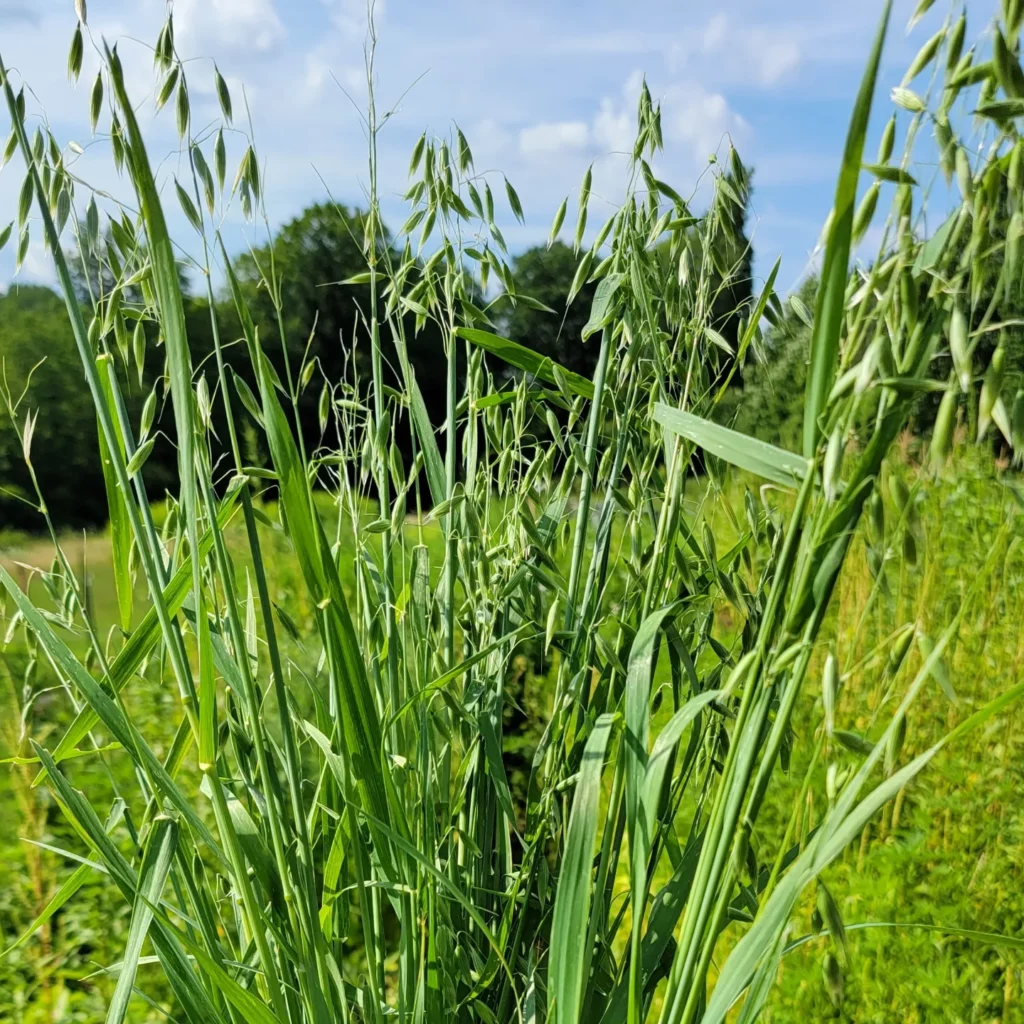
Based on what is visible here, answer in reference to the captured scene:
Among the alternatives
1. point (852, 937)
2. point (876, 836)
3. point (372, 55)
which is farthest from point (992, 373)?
point (876, 836)

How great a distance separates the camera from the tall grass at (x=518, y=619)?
529 mm

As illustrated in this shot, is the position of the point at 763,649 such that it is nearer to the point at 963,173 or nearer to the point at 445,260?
the point at 963,173

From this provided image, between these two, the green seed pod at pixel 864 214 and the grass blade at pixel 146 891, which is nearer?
the green seed pod at pixel 864 214

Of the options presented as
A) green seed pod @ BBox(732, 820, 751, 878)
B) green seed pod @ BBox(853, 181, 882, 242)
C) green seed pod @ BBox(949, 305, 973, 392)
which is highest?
green seed pod @ BBox(853, 181, 882, 242)

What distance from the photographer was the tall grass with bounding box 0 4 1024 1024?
0.53m


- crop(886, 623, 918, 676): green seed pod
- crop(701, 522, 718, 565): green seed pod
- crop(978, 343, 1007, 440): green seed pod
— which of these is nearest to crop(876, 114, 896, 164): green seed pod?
crop(978, 343, 1007, 440): green seed pod

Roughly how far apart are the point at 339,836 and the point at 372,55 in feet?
2.37

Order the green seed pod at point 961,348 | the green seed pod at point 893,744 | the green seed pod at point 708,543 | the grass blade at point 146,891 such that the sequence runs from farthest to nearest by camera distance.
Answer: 1. the green seed pod at point 708,543
2. the grass blade at point 146,891
3. the green seed pod at point 893,744
4. the green seed pod at point 961,348

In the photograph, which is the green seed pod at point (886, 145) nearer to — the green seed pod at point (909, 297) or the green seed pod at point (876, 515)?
the green seed pod at point (909, 297)

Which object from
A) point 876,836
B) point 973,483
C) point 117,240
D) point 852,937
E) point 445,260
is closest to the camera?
point 117,240

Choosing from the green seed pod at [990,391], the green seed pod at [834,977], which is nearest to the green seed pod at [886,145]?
the green seed pod at [990,391]

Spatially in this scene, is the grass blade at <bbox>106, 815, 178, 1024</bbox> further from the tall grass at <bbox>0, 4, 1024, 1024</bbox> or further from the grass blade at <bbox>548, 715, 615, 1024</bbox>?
the grass blade at <bbox>548, 715, 615, 1024</bbox>

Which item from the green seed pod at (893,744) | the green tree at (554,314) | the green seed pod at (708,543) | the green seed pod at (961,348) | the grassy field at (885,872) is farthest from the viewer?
the grassy field at (885,872)

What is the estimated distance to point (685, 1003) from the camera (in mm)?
659
